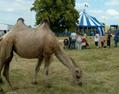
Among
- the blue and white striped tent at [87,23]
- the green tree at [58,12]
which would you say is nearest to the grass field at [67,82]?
the green tree at [58,12]

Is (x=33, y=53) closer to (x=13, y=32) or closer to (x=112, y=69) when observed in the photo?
(x=13, y=32)

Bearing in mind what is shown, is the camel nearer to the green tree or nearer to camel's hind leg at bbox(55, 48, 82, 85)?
camel's hind leg at bbox(55, 48, 82, 85)

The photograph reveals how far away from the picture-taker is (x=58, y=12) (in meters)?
42.3

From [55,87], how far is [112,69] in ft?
15.1

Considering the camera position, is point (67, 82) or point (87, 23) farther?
point (87, 23)

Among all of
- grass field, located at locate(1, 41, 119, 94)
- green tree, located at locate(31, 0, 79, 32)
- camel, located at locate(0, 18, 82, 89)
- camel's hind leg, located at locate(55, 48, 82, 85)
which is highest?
green tree, located at locate(31, 0, 79, 32)

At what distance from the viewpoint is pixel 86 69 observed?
1445cm

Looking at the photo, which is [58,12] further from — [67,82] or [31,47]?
[31,47]

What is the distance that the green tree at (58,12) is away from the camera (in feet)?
134

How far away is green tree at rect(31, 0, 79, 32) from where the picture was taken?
40.8m

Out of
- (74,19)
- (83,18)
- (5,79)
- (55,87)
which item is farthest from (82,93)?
(83,18)

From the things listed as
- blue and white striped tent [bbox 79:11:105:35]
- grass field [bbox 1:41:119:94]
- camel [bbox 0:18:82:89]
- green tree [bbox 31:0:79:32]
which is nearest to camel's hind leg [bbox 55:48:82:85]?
camel [bbox 0:18:82:89]

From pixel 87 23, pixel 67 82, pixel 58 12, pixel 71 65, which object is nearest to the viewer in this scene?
pixel 71 65

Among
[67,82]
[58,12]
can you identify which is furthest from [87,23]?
[67,82]
